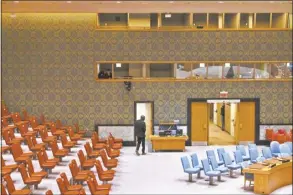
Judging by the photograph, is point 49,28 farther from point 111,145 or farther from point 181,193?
point 181,193

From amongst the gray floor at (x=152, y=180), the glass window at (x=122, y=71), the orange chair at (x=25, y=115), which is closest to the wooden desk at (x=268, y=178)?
the gray floor at (x=152, y=180)

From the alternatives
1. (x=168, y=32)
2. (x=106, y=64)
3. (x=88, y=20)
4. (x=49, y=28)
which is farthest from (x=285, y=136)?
(x=49, y=28)

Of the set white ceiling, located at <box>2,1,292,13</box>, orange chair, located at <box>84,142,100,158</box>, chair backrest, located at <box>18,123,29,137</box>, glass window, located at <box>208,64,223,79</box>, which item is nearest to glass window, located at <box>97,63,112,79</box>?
white ceiling, located at <box>2,1,292,13</box>

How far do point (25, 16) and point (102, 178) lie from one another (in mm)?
9540

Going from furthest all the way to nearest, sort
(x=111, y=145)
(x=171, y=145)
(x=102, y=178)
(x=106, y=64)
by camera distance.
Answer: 1. (x=106, y=64)
2. (x=171, y=145)
3. (x=111, y=145)
4. (x=102, y=178)

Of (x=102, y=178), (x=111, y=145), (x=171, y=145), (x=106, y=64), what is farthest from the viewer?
(x=106, y=64)

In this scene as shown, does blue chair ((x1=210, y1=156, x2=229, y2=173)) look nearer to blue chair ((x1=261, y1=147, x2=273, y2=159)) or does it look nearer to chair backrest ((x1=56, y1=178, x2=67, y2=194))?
blue chair ((x1=261, y1=147, x2=273, y2=159))

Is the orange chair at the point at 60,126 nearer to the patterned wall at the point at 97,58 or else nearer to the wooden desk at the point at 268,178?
the patterned wall at the point at 97,58

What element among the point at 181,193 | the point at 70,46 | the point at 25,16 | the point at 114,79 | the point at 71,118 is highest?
the point at 25,16

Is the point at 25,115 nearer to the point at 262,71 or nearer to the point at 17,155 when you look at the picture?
the point at 17,155

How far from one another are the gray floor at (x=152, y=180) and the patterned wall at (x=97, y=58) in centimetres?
321

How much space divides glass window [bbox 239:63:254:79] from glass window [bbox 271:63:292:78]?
846mm

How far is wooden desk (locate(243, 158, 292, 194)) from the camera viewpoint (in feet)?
36.8

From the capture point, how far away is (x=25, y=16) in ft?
58.6
